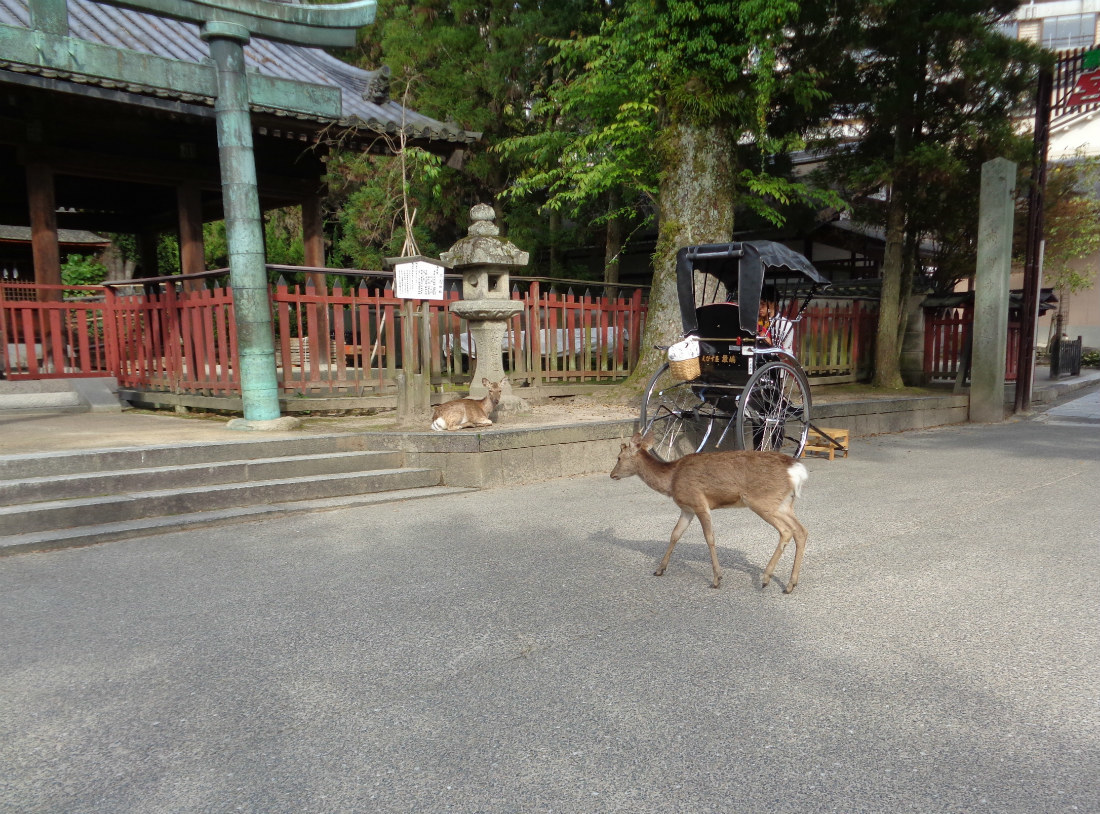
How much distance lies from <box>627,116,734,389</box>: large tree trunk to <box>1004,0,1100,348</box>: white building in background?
51.1ft

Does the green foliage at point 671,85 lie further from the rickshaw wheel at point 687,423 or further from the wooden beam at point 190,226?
the wooden beam at point 190,226

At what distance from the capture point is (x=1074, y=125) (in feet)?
110

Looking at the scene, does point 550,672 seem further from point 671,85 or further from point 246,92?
point 671,85

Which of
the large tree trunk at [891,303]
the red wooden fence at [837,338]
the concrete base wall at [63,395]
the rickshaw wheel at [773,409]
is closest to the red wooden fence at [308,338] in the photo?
the concrete base wall at [63,395]

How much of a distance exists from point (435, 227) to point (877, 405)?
14540 mm

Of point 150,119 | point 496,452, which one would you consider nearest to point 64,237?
point 150,119

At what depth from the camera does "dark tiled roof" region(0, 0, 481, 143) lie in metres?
10.3

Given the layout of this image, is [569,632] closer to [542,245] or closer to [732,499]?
[732,499]

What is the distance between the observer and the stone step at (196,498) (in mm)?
5523

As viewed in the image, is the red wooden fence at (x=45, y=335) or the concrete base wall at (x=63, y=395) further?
the red wooden fence at (x=45, y=335)

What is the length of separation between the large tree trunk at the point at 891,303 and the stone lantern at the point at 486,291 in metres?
8.30

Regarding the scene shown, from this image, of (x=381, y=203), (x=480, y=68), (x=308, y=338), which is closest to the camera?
(x=308, y=338)

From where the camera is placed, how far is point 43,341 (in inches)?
412

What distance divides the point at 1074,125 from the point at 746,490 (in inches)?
1529
